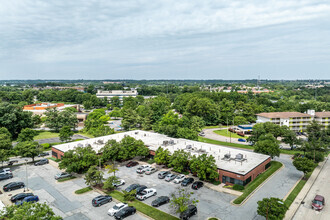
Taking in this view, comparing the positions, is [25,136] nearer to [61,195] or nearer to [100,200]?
[61,195]

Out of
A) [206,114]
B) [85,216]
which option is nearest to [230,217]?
[85,216]

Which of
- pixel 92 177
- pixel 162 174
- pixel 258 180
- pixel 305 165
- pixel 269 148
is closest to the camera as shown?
pixel 92 177

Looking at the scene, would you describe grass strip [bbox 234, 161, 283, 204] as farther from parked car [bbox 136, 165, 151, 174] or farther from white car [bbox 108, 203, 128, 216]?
parked car [bbox 136, 165, 151, 174]

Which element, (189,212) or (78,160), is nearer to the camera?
(189,212)

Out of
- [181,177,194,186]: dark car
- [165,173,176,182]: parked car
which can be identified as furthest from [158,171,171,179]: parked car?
[181,177,194,186]: dark car

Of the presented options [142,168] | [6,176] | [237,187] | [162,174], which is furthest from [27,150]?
[237,187]

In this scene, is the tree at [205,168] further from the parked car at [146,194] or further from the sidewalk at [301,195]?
the sidewalk at [301,195]

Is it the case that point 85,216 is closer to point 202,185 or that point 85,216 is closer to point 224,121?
point 202,185
